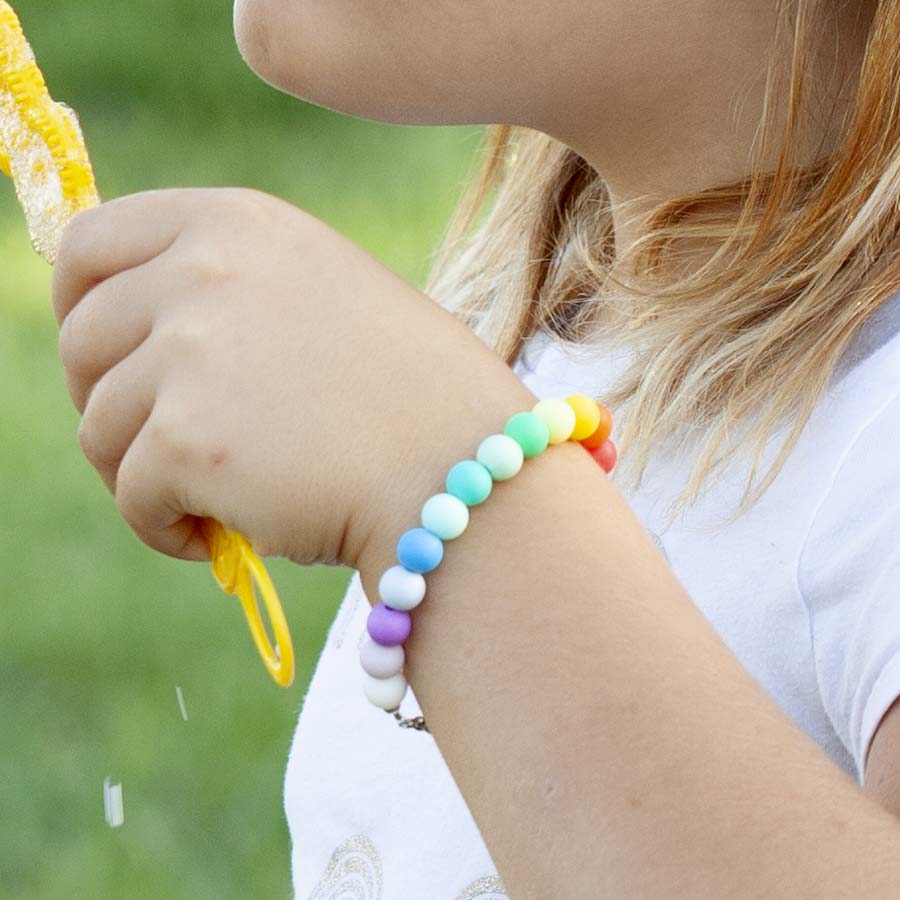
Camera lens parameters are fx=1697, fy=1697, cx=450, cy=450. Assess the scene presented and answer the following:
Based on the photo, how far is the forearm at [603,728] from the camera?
2.25 feet

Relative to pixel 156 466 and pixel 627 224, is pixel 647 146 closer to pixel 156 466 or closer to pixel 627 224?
pixel 627 224

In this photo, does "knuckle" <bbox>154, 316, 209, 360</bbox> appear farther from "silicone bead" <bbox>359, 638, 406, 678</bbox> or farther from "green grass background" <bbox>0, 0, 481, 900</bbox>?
"green grass background" <bbox>0, 0, 481, 900</bbox>

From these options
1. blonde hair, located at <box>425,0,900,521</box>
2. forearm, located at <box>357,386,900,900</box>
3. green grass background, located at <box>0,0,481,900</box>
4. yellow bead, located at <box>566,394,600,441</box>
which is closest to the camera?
forearm, located at <box>357,386,900,900</box>

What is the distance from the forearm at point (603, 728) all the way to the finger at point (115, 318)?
15cm

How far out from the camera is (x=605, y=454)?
0.82m

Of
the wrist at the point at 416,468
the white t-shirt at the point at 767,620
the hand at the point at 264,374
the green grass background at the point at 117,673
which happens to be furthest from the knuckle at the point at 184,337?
the green grass background at the point at 117,673

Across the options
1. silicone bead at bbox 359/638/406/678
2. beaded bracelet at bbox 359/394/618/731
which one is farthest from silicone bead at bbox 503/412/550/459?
silicone bead at bbox 359/638/406/678

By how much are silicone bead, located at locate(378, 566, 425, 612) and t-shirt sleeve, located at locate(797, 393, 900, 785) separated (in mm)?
210

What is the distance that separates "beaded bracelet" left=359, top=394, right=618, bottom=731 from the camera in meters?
0.73

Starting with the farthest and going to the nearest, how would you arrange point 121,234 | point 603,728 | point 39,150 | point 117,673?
point 117,673, point 39,150, point 121,234, point 603,728

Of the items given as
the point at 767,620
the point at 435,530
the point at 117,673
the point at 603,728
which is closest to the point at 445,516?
the point at 435,530

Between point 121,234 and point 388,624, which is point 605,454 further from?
point 121,234

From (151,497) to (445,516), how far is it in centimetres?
15

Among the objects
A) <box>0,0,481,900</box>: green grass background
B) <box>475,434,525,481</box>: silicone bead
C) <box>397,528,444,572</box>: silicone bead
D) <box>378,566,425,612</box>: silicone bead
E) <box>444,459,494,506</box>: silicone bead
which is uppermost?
<box>475,434,525,481</box>: silicone bead
